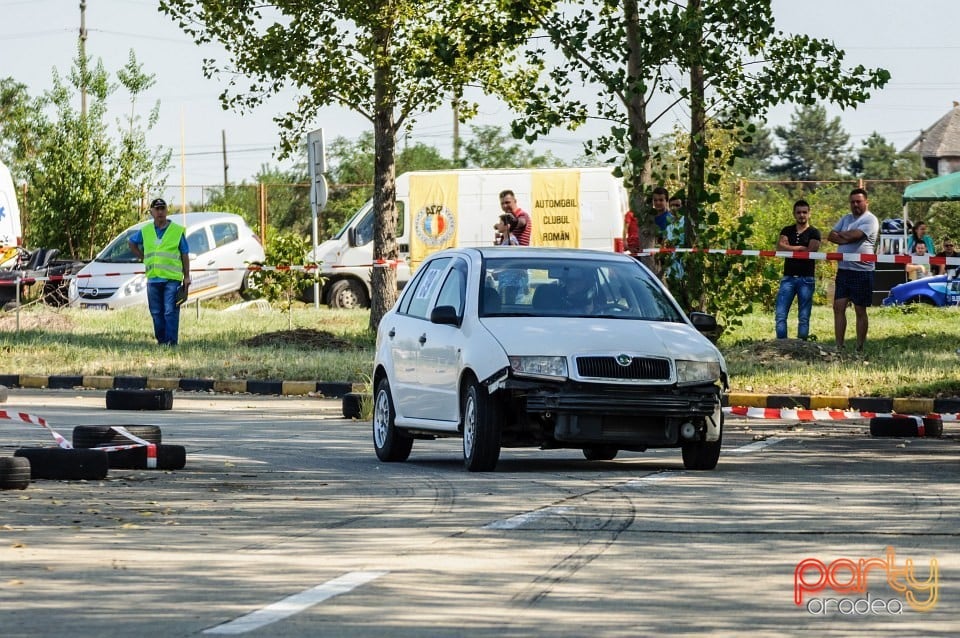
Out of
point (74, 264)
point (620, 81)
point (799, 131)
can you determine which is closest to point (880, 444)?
point (620, 81)

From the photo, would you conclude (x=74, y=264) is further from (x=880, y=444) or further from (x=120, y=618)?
(x=120, y=618)

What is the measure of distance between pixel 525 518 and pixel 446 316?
3.51 m

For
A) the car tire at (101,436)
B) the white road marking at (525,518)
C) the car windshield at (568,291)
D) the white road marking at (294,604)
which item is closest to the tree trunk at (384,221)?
the car windshield at (568,291)

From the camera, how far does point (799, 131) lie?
147375 millimetres


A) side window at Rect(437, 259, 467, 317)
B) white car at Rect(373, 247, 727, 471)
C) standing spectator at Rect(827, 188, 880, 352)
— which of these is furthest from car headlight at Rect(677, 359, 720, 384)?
standing spectator at Rect(827, 188, 880, 352)

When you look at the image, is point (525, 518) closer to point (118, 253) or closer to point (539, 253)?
point (539, 253)

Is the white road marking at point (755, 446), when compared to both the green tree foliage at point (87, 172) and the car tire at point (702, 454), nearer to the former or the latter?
the car tire at point (702, 454)

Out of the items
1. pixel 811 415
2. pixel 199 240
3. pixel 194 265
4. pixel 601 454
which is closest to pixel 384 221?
pixel 194 265

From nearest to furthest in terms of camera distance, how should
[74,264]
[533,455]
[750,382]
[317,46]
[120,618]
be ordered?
[120,618], [533,455], [750,382], [317,46], [74,264]

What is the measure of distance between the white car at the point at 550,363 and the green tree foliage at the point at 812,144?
133 m

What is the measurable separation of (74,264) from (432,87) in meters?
14.0

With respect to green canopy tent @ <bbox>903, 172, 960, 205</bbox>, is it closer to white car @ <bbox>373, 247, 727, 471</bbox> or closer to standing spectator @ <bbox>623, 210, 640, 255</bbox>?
standing spectator @ <bbox>623, 210, 640, 255</bbox>

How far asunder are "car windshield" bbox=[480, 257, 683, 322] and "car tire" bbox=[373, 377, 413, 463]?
1428mm

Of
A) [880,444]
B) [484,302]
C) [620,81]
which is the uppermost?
[620,81]
